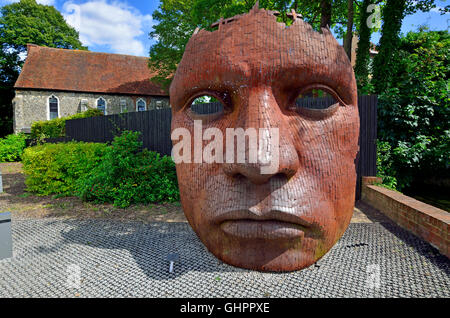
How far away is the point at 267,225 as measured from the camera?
1241 mm

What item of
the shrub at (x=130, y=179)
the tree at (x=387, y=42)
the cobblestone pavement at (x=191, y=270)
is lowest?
the cobblestone pavement at (x=191, y=270)

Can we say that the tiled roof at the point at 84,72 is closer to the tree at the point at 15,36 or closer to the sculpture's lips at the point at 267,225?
the tree at the point at 15,36

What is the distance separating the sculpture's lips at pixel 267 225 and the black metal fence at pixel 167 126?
4194 mm

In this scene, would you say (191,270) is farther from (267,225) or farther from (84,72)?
(84,72)

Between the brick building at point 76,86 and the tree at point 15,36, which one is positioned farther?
the tree at point 15,36

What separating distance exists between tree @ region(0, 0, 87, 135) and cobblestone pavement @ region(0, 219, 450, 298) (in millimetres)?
32104

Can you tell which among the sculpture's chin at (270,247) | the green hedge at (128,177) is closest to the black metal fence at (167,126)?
the green hedge at (128,177)

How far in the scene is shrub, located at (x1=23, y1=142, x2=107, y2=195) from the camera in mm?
8414

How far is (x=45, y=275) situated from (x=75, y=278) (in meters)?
0.46

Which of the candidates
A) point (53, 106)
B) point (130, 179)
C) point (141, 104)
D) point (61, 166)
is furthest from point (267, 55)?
point (53, 106)

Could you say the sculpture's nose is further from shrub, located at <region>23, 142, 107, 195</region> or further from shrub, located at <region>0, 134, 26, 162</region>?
shrub, located at <region>0, 134, 26, 162</region>

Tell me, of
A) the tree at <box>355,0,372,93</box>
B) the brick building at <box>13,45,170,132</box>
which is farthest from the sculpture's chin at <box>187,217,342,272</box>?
the brick building at <box>13,45,170,132</box>

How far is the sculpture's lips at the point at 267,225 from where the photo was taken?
123cm

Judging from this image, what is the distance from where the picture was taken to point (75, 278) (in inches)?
133
